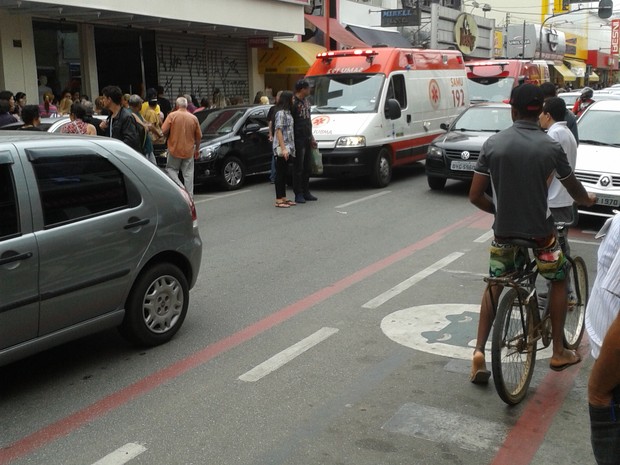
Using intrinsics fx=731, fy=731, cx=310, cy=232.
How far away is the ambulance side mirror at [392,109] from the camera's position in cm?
1290

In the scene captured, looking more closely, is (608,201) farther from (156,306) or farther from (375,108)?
(156,306)

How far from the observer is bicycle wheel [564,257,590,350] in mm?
5225

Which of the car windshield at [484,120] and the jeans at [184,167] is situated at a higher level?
the car windshield at [484,120]

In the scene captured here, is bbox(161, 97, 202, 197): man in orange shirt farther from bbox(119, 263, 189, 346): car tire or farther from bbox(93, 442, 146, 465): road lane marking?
bbox(93, 442, 146, 465): road lane marking

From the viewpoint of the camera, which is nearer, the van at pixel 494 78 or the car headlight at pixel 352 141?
the car headlight at pixel 352 141

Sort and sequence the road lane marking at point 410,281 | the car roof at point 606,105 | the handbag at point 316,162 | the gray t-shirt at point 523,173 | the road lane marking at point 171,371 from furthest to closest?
the handbag at point 316,162 → the car roof at point 606,105 → the road lane marking at point 410,281 → the gray t-shirt at point 523,173 → the road lane marking at point 171,371

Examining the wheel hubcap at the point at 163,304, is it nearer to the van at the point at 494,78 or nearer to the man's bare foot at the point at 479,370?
the man's bare foot at the point at 479,370

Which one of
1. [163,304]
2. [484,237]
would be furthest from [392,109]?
[163,304]

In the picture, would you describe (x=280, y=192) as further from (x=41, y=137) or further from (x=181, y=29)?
(x=181, y=29)

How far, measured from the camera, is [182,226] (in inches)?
216

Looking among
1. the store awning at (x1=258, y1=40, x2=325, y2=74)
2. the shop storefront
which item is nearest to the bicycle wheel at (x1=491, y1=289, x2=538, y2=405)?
the store awning at (x1=258, y1=40, x2=325, y2=74)

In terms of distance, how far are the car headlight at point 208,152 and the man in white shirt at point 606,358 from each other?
11.3 m

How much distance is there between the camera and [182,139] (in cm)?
1135

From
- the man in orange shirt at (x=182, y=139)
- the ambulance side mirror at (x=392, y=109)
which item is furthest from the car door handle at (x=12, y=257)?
the ambulance side mirror at (x=392, y=109)
